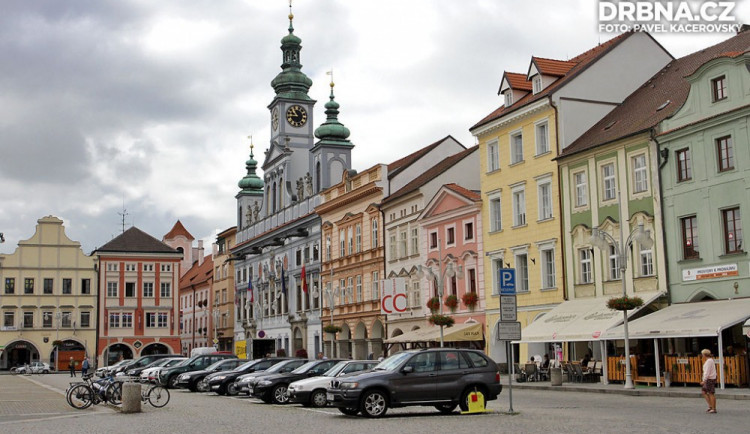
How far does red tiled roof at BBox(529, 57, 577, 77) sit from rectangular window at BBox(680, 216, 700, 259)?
1240 cm

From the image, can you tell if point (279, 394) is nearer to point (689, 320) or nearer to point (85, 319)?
point (689, 320)

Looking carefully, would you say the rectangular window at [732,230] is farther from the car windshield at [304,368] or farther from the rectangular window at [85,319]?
the rectangular window at [85,319]

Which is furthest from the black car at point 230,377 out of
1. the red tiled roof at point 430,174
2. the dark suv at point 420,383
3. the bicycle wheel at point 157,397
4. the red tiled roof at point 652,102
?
the red tiled roof at point 430,174

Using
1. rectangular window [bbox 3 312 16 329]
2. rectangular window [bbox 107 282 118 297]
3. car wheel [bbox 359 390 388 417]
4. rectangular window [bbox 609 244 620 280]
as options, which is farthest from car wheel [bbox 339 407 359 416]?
rectangular window [bbox 107 282 118 297]

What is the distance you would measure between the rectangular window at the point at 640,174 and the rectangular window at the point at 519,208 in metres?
7.79

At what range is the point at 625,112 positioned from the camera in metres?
42.4

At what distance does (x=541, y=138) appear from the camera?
1745 inches

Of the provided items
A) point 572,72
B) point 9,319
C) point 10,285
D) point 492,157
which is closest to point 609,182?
point 572,72

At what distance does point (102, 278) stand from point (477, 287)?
5969 cm

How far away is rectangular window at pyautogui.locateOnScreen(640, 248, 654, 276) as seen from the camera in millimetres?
37053

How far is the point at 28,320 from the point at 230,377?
65.8 m

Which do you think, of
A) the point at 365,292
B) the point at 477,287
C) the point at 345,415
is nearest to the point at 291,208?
Result: the point at 365,292

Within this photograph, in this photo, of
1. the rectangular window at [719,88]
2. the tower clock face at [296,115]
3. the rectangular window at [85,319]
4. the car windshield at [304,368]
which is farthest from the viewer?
the rectangular window at [85,319]

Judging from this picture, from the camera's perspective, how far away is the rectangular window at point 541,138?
144ft
